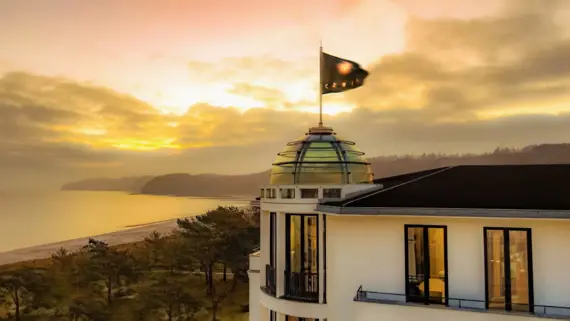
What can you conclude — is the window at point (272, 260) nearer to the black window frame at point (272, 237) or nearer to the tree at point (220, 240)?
the black window frame at point (272, 237)

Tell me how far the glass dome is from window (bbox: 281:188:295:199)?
54 centimetres

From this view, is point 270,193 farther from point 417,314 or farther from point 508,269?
point 508,269

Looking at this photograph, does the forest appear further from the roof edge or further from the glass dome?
the roof edge

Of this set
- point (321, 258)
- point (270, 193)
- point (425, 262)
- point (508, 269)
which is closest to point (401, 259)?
point (425, 262)

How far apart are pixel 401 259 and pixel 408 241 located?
0.49 metres

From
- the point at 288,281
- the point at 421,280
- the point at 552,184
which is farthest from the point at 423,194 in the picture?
the point at 288,281

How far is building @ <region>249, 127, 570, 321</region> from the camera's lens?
35.5ft

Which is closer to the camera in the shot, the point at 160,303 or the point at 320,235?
the point at 320,235

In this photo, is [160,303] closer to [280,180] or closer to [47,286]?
[47,286]

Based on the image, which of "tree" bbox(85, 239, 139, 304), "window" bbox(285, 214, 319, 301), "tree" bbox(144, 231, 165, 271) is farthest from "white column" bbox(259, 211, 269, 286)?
"tree" bbox(144, 231, 165, 271)

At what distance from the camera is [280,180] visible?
46.3ft

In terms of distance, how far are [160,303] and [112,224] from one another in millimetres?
15992

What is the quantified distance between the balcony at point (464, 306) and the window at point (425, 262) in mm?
347

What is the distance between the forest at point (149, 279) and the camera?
36.0 meters
